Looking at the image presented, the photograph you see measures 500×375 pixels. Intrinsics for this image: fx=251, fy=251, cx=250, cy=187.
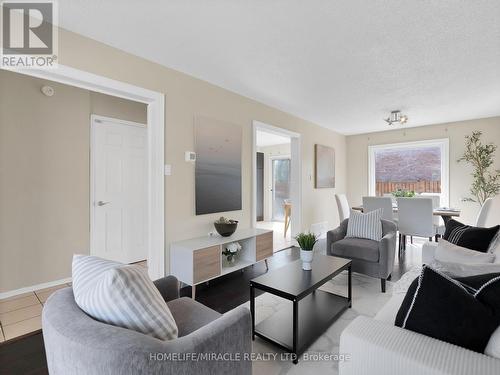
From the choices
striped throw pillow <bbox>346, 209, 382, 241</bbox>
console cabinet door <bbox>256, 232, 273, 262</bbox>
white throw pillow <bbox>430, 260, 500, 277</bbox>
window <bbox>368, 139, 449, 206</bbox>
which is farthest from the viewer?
window <bbox>368, 139, 449, 206</bbox>

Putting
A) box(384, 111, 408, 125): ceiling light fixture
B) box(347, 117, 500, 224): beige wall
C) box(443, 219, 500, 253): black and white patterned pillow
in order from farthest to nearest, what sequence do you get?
box(347, 117, 500, 224): beige wall → box(384, 111, 408, 125): ceiling light fixture → box(443, 219, 500, 253): black and white patterned pillow

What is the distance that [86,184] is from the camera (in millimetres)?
3115

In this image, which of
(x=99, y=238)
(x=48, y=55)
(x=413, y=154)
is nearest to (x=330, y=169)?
(x=413, y=154)

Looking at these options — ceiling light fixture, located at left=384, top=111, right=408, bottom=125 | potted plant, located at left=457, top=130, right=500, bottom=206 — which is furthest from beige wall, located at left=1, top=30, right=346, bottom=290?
potted plant, located at left=457, top=130, right=500, bottom=206

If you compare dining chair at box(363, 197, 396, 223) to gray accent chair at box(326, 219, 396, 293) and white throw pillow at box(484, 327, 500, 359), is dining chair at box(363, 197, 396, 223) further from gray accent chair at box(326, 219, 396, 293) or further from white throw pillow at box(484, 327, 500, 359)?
white throw pillow at box(484, 327, 500, 359)

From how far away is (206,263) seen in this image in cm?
255

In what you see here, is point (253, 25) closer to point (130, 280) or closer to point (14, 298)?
point (130, 280)

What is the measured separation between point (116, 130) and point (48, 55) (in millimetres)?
1499

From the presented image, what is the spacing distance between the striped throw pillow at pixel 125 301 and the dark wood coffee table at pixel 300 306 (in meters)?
0.95

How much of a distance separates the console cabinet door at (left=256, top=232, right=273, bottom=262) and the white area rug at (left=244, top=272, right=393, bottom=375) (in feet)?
2.12

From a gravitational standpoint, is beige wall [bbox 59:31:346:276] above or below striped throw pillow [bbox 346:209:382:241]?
above

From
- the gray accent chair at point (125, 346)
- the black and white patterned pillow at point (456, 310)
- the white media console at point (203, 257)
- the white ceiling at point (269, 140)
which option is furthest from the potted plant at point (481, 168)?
the gray accent chair at point (125, 346)

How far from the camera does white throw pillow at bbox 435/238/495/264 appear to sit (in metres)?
1.67

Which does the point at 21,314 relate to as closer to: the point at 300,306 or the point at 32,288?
the point at 32,288
